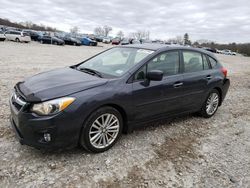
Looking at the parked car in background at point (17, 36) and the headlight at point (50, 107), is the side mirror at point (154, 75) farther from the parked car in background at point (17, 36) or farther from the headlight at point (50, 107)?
the parked car in background at point (17, 36)

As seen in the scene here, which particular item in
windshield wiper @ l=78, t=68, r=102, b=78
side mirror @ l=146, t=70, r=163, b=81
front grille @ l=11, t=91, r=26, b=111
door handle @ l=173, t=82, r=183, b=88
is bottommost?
front grille @ l=11, t=91, r=26, b=111

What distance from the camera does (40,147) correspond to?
9.75ft

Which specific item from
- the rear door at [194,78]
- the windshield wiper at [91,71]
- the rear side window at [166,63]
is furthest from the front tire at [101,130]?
the rear door at [194,78]

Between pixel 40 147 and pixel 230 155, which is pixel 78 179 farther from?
pixel 230 155

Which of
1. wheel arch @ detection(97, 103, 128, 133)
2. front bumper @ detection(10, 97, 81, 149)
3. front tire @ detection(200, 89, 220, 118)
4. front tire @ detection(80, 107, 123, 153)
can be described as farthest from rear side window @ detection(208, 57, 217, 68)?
front bumper @ detection(10, 97, 81, 149)

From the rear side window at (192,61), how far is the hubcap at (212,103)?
766mm

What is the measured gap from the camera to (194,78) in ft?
15.2

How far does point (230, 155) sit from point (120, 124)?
6.11 feet

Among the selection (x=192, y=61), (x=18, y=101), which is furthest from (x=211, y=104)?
(x=18, y=101)

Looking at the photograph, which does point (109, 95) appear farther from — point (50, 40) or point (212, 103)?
point (50, 40)

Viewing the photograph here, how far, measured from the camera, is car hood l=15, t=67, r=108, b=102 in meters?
3.02

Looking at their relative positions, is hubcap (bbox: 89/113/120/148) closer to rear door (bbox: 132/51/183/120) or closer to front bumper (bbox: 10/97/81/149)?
front bumper (bbox: 10/97/81/149)

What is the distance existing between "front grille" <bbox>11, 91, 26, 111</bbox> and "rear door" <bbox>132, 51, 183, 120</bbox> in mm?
1566

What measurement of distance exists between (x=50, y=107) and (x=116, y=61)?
1710mm
